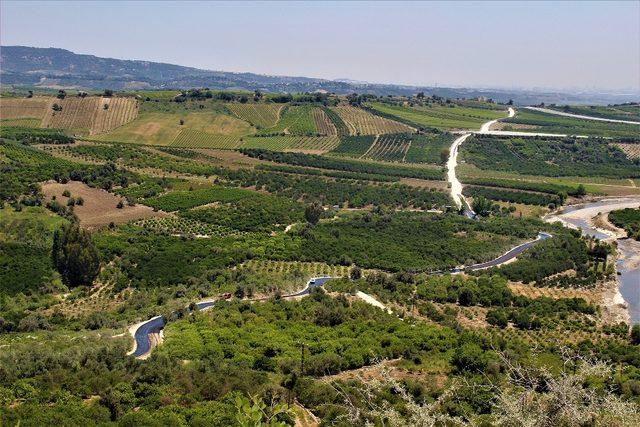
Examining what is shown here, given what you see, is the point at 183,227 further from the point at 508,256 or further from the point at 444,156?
the point at 444,156

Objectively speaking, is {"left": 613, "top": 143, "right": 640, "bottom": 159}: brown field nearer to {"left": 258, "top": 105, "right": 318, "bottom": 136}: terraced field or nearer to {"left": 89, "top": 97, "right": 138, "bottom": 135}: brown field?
{"left": 258, "top": 105, "right": 318, "bottom": 136}: terraced field

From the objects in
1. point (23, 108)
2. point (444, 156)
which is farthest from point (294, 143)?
point (23, 108)

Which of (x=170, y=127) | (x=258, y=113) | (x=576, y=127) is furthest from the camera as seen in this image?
(x=576, y=127)

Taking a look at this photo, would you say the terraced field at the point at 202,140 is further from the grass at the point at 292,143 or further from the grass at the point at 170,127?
the grass at the point at 292,143

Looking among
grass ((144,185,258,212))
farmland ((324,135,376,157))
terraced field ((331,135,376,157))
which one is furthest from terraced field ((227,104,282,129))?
grass ((144,185,258,212))

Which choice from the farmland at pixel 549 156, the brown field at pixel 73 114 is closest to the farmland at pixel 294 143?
the farmland at pixel 549 156
